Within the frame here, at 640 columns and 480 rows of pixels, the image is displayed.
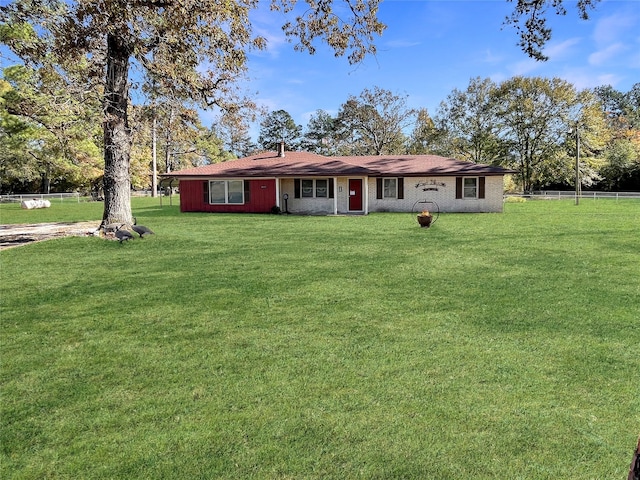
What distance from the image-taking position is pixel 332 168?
72.4 feet

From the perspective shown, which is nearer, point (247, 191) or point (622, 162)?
point (247, 191)

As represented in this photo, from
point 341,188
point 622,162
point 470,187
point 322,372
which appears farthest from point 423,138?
point 322,372

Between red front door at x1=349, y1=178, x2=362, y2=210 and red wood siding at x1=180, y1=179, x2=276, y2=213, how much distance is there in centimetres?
400

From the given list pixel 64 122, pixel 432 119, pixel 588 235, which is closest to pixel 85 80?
pixel 64 122

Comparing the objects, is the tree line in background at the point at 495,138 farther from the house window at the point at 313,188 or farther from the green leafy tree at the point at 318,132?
the house window at the point at 313,188

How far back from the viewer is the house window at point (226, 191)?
74.9 ft

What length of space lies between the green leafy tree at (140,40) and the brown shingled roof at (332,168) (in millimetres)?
7434

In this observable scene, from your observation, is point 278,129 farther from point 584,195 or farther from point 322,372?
point 322,372

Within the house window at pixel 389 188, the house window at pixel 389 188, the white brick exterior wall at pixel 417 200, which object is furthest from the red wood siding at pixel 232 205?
the house window at pixel 389 188

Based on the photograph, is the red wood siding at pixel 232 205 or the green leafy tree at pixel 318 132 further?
the green leafy tree at pixel 318 132

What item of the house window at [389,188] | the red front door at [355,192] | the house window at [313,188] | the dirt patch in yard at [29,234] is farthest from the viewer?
the house window at [389,188]

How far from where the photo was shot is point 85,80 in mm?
12859

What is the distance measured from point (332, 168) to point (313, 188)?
57.0 inches

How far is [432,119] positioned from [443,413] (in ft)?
152
